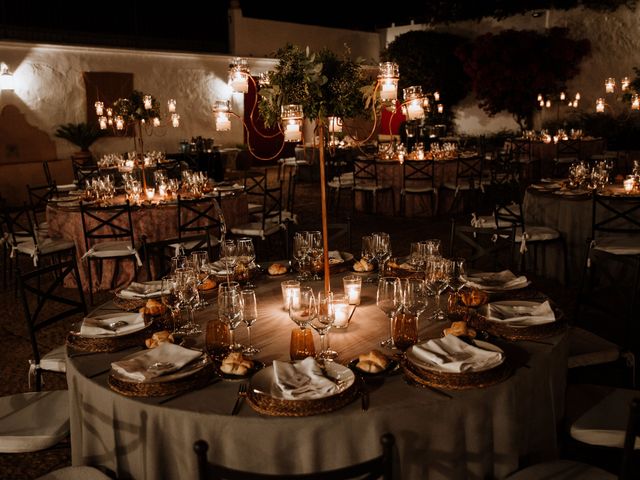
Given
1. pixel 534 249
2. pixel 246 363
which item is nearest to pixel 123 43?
pixel 534 249

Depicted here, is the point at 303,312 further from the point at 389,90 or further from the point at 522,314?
the point at 389,90

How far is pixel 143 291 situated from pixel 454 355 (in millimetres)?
1722

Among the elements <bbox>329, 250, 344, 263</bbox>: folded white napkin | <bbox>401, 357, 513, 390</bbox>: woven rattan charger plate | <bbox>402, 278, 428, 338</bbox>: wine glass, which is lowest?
<bbox>401, 357, 513, 390</bbox>: woven rattan charger plate

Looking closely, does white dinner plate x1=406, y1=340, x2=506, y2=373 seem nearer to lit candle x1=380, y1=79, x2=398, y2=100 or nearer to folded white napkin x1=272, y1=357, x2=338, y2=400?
folded white napkin x1=272, y1=357, x2=338, y2=400

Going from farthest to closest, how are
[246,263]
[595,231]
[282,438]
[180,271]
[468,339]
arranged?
[595,231]
[246,263]
[180,271]
[468,339]
[282,438]

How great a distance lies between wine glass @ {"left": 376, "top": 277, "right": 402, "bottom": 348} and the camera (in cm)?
243

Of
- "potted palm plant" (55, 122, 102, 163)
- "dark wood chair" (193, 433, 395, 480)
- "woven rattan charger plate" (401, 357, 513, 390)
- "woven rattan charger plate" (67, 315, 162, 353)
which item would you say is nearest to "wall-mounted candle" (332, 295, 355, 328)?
"woven rattan charger plate" (401, 357, 513, 390)

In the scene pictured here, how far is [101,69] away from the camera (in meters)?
14.0

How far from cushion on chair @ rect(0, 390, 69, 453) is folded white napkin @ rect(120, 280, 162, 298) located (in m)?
0.57

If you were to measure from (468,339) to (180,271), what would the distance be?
132 cm

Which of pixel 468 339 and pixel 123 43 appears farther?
pixel 123 43

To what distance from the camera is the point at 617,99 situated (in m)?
14.8

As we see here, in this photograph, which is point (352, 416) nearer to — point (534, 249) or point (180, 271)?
point (180, 271)

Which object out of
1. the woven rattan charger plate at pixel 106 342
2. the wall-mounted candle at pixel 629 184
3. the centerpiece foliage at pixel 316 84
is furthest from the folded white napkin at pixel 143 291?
the wall-mounted candle at pixel 629 184
